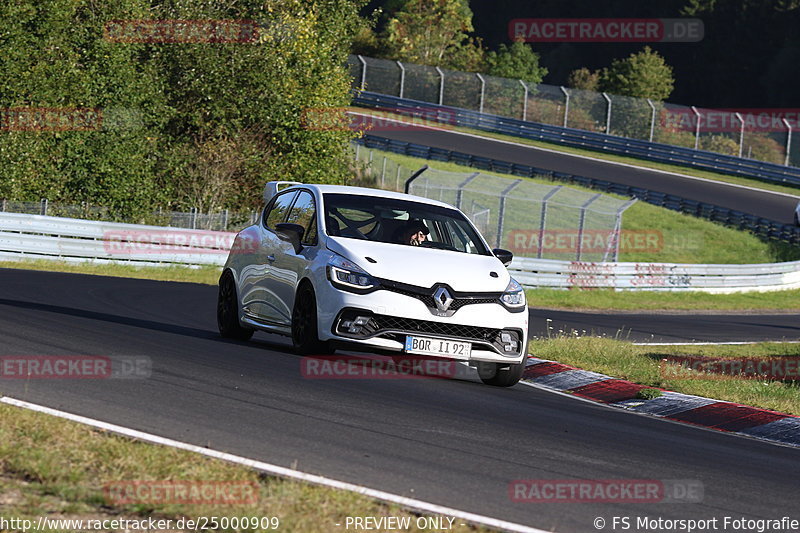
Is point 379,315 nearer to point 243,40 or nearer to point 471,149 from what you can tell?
point 243,40

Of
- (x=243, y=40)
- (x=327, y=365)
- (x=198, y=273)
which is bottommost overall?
(x=198, y=273)

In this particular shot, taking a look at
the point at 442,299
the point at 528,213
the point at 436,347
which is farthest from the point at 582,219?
the point at 436,347

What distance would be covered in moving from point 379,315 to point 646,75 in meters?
74.6

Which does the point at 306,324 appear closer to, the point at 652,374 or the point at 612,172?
the point at 652,374

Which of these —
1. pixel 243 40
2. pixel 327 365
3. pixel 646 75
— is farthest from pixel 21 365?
pixel 646 75

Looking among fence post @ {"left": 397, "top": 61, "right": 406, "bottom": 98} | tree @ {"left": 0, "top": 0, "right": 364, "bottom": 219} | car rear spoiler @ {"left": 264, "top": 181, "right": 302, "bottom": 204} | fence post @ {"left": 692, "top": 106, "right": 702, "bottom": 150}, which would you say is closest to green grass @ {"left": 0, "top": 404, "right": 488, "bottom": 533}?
car rear spoiler @ {"left": 264, "top": 181, "right": 302, "bottom": 204}

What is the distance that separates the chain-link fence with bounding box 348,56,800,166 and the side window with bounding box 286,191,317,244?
45279 millimetres

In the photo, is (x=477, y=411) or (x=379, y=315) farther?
(x=379, y=315)

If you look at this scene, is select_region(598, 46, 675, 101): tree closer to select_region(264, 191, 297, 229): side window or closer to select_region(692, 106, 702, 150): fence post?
select_region(692, 106, 702, 150): fence post

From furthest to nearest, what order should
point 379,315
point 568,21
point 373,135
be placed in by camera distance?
point 568,21
point 373,135
point 379,315

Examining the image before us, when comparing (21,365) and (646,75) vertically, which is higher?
(646,75)

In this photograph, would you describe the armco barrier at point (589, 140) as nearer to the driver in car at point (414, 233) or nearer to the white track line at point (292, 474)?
the driver in car at point (414, 233)

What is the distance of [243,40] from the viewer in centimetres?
3584

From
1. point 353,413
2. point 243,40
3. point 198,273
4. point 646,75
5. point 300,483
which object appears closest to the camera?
point 300,483
